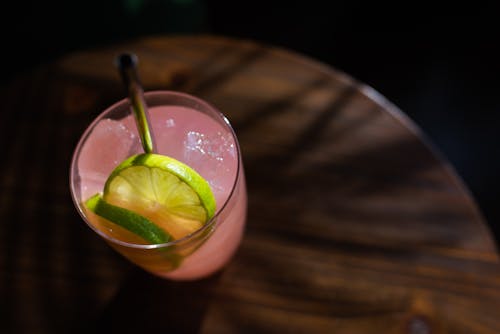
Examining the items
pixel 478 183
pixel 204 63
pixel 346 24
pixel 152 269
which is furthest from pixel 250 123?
pixel 346 24

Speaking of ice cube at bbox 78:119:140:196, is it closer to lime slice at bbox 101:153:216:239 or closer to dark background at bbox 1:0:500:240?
lime slice at bbox 101:153:216:239

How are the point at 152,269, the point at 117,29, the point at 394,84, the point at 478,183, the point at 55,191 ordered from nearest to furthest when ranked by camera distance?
the point at 152,269, the point at 55,191, the point at 117,29, the point at 478,183, the point at 394,84

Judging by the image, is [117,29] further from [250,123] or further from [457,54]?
[457,54]

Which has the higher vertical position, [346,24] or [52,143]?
[346,24]

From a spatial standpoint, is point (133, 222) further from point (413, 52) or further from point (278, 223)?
point (413, 52)

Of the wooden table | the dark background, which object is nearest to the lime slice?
the wooden table

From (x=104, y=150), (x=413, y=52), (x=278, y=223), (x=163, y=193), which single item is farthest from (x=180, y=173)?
(x=413, y=52)
